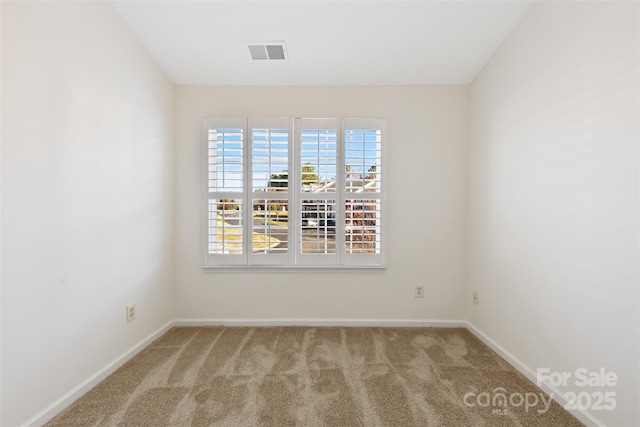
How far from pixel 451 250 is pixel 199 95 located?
2.83m

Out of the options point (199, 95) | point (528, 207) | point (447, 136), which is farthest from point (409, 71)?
point (199, 95)

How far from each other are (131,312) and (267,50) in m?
2.27

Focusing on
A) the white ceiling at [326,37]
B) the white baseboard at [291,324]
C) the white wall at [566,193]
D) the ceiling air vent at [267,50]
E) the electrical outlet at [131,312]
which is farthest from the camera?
the ceiling air vent at [267,50]

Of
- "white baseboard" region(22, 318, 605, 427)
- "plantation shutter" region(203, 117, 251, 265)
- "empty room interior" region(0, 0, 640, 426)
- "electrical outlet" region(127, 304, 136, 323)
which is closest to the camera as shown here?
"empty room interior" region(0, 0, 640, 426)

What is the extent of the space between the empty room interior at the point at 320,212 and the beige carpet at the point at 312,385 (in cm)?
2

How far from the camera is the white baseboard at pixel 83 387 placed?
60.8 inches

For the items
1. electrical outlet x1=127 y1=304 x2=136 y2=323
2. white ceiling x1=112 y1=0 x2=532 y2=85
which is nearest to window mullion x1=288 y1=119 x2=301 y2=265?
white ceiling x1=112 y1=0 x2=532 y2=85

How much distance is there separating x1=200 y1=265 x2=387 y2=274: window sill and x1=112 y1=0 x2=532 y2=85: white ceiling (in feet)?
5.70

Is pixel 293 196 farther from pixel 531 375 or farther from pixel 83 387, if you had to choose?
pixel 531 375

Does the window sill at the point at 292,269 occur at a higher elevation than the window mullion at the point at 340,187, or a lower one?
lower

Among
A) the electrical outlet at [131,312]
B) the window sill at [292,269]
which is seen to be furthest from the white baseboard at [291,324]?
the window sill at [292,269]

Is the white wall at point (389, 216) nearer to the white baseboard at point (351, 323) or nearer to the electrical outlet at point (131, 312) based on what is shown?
the white baseboard at point (351, 323)

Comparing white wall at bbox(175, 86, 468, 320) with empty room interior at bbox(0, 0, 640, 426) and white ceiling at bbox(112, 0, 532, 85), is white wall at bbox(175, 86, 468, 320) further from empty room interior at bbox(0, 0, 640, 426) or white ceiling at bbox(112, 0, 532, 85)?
white ceiling at bbox(112, 0, 532, 85)

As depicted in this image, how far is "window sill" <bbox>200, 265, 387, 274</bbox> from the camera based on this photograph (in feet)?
9.56
